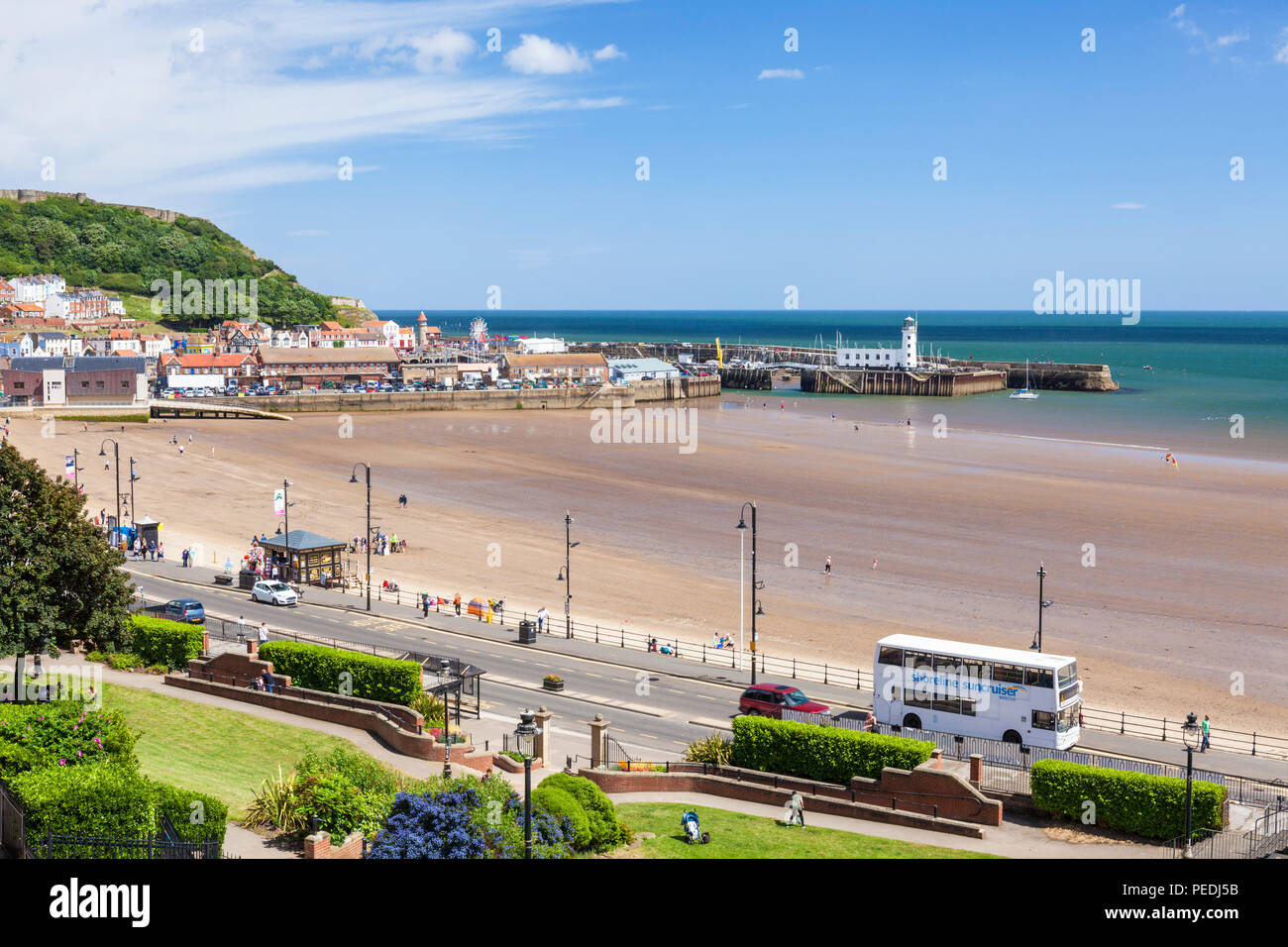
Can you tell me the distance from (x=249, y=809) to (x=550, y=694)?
38.9ft

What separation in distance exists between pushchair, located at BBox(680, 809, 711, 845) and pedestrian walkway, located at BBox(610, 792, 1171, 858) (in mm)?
1671

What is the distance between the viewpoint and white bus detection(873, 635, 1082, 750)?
26.6 m

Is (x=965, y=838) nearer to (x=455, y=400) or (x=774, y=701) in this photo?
(x=774, y=701)

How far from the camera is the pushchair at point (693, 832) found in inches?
782

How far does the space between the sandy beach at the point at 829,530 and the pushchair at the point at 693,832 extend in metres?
17.0

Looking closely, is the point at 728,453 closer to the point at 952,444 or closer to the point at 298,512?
the point at 952,444

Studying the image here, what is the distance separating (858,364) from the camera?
16775 cm

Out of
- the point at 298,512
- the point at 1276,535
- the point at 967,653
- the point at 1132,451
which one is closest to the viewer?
the point at 967,653

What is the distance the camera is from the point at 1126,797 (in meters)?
21.4

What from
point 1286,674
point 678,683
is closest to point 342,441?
point 678,683

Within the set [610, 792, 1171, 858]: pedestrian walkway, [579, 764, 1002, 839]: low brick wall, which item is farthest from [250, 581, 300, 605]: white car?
[610, 792, 1171, 858]: pedestrian walkway
